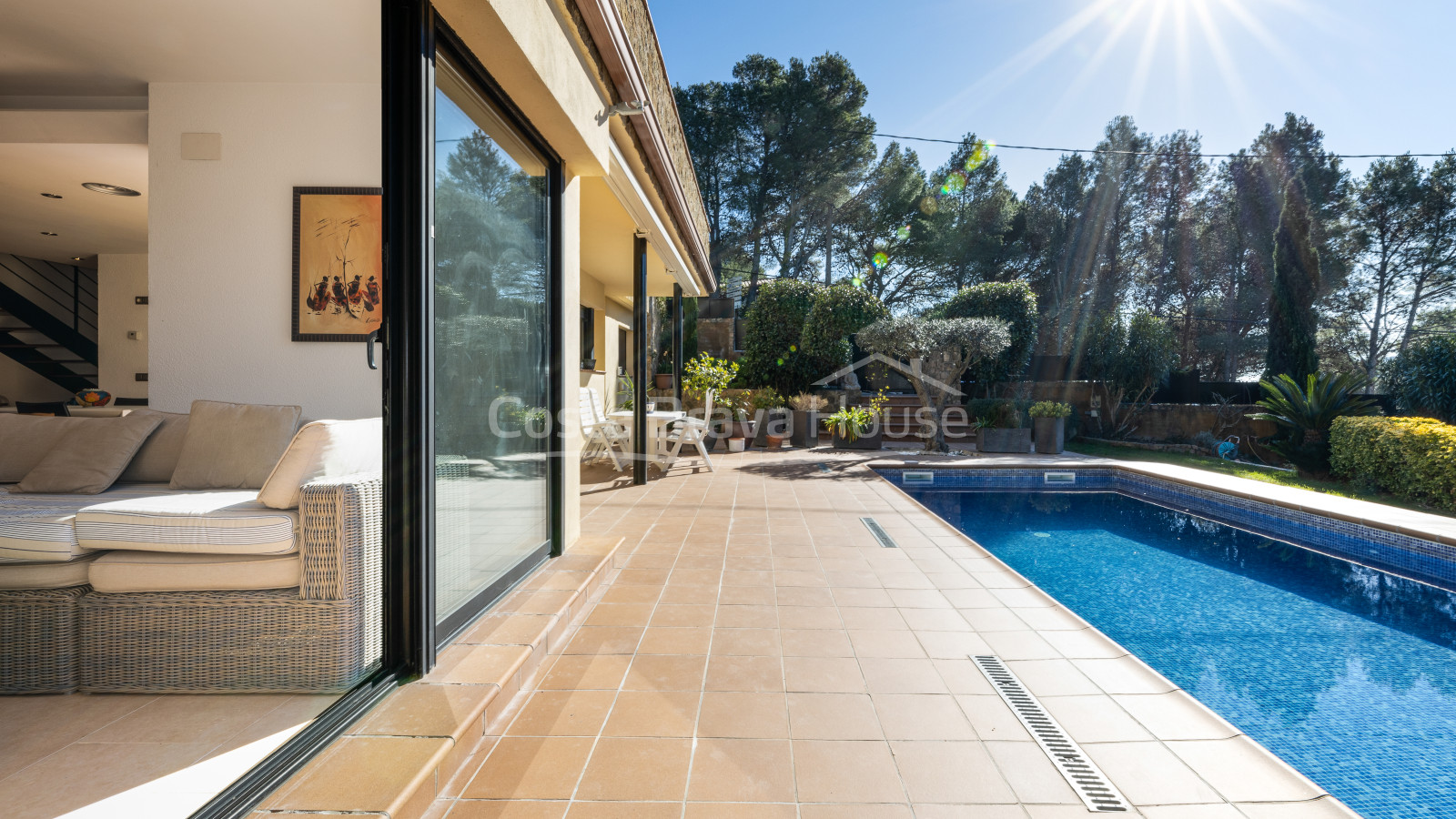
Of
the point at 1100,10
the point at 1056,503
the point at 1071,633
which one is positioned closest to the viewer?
the point at 1071,633

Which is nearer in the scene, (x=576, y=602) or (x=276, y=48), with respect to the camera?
(x=576, y=602)

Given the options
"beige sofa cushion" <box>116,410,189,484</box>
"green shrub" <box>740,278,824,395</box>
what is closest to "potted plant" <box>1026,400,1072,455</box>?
"green shrub" <box>740,278,824,395</box>

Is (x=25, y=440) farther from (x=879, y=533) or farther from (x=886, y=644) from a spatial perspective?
(x=879, y=533)

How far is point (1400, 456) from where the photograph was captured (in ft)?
19.9

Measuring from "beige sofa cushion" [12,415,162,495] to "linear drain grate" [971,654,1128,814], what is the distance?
138 inches

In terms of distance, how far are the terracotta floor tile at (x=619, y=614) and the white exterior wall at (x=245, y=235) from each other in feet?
5.91

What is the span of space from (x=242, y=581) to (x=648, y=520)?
2.79m

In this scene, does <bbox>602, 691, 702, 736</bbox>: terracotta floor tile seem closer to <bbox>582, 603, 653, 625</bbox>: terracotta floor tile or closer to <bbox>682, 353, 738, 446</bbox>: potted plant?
<bbox>582, 603, 653, 625</bbox>: terracotta floor tile

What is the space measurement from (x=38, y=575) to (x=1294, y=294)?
15.3 metres

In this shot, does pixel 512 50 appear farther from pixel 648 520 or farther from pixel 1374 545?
pixel 1374 545

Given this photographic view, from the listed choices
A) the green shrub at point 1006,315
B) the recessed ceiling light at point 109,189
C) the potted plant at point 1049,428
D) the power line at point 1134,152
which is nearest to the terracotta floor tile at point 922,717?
the recessed ceiling light at point 109,189

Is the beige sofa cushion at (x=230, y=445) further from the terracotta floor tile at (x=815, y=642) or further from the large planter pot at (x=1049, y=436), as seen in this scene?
the large planter pot at (x=1049, y=436)

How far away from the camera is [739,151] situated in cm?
1758

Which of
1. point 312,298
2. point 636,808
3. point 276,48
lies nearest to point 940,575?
point 636,808
